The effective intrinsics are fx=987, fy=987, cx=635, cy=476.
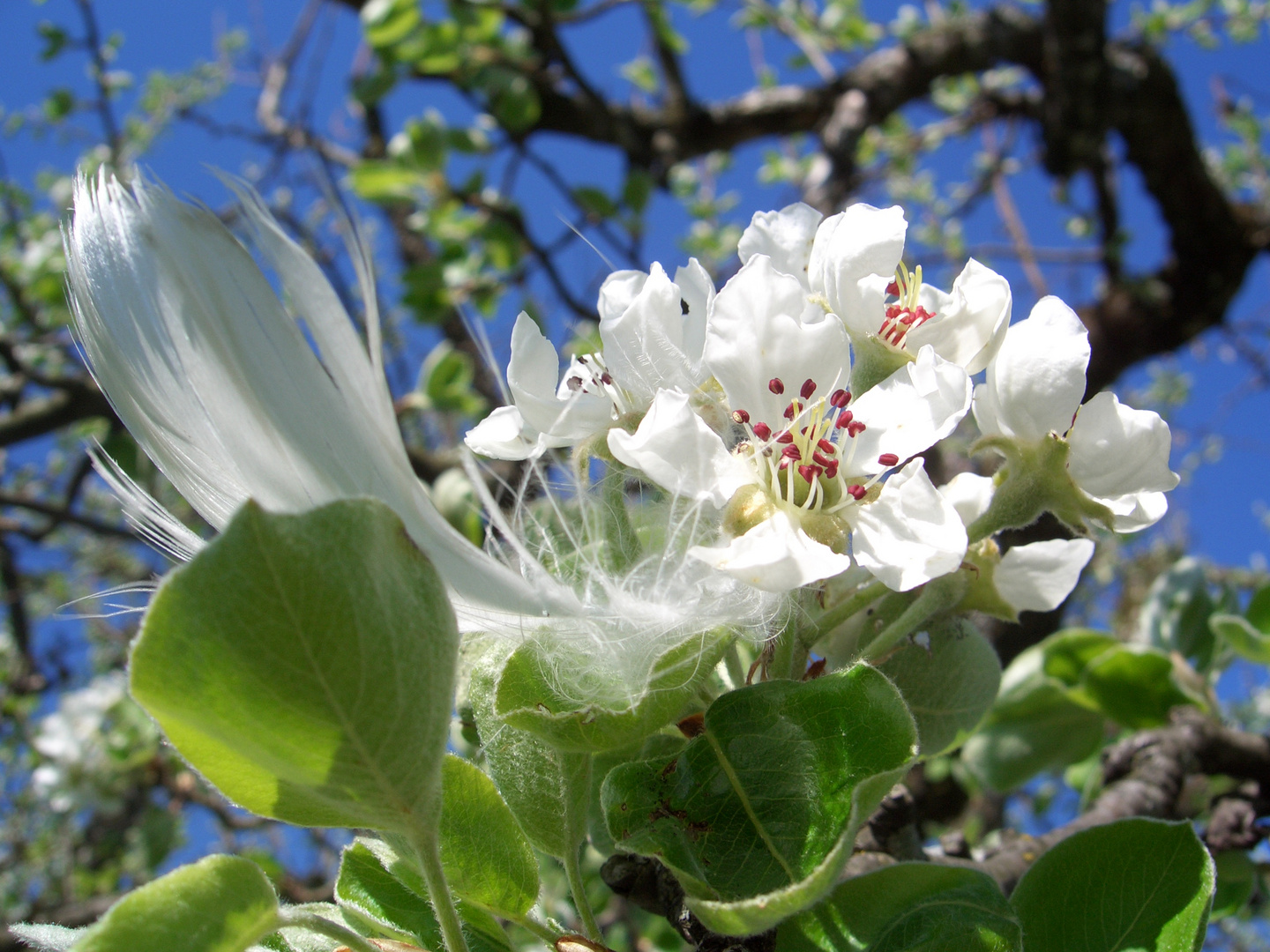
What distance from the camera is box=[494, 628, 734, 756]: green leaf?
1.97 ft

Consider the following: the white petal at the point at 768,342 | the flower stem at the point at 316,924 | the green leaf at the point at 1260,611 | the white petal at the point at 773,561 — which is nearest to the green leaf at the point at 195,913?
the flower stem at the point at 316,924

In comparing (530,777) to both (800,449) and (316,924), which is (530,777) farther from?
(800,449)

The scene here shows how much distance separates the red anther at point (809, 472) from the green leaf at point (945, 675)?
0.20 metres

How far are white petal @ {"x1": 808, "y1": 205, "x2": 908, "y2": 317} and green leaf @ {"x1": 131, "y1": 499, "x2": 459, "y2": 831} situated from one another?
416 mm

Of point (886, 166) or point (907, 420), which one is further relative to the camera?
point (886, 166)

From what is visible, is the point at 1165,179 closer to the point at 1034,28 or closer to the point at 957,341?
the point at 1034,28

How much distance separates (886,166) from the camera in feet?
13.6

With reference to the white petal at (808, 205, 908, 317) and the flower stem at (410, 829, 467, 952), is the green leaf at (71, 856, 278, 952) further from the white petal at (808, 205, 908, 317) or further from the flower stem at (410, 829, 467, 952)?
Answer: the white petal at (808, 205, 908, 317)

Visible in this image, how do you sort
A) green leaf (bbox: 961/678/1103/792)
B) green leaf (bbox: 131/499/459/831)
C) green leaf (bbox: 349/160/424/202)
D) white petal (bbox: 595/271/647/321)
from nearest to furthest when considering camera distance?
green leaf (bbox: 131/499/459/831)
white petal (bbox: 595/271/647/321)
green leaf (bbox: 961/678/1103/792)
green leaf (bbox: 349/160/424/202)

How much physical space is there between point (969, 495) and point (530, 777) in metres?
0.37

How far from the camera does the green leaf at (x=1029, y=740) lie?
146 centimetres

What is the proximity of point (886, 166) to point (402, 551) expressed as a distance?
4.07 metres

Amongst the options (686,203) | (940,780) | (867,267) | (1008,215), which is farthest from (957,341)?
(686,203)

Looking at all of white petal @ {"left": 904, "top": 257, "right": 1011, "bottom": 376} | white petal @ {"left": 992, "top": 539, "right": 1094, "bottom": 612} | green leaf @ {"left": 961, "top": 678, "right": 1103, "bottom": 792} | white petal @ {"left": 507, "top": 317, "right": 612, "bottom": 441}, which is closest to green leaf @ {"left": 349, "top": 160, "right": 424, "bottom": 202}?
green leaf @ {"left": 961, "top": 678, "right": 1103, "bottom": 792}
